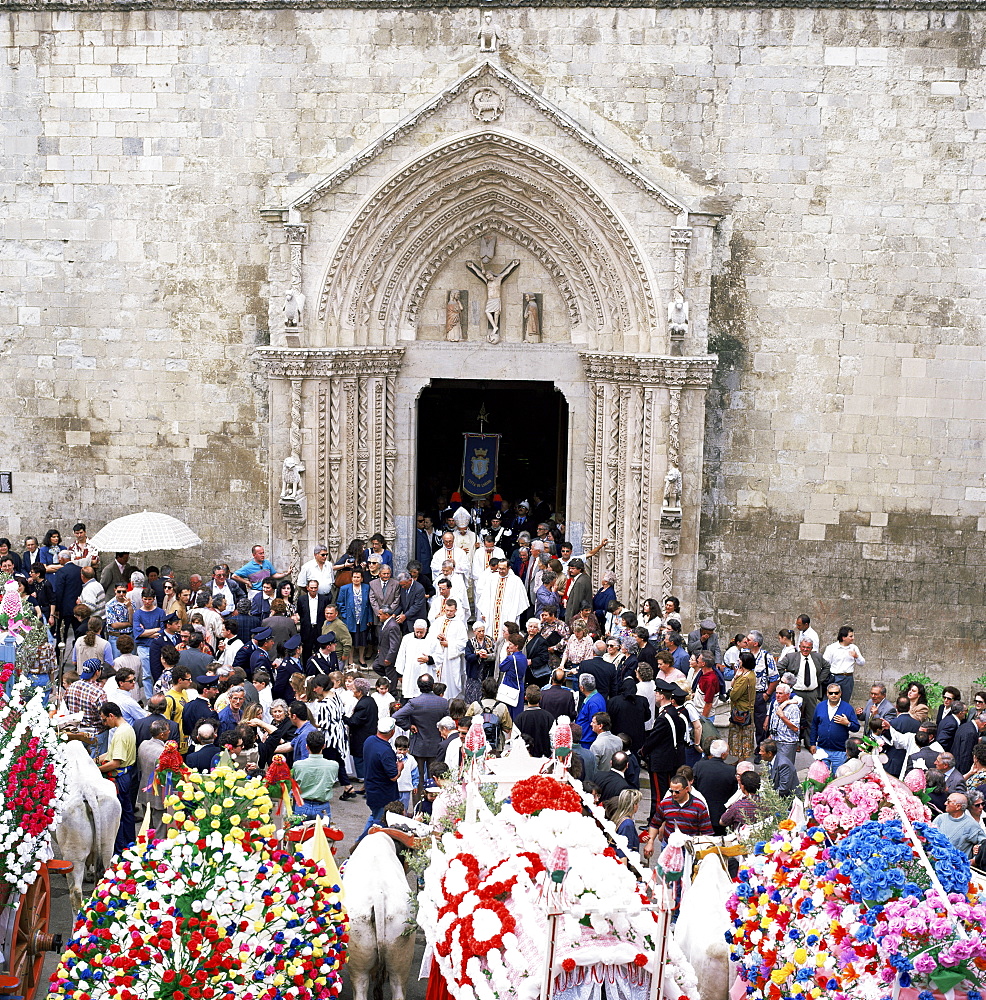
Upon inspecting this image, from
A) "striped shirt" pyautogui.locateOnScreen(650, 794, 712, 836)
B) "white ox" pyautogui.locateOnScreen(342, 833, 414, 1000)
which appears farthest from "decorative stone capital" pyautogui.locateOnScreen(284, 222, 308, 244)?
"white ox" pyautogui.locateOnScreen(342, 833, 414, 1000)

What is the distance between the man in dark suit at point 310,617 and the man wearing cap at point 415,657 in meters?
1.86

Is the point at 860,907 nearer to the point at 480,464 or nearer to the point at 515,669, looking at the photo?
the point at 515,669

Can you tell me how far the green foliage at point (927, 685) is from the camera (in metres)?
16.8

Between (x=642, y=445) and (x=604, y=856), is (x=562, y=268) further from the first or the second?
(x=604, y=856)

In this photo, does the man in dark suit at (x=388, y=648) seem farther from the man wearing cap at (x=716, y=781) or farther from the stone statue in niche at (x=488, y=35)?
the stone statue in niche at (x=488, y=35)

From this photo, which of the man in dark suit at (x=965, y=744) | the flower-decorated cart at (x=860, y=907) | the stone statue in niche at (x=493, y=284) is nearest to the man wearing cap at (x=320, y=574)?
the stone statue in niche at (x=493, y=284)

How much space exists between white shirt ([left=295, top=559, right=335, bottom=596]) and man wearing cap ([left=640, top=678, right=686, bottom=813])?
204 inches

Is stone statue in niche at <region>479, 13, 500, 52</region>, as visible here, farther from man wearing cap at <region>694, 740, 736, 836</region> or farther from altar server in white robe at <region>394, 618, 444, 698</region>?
man wearing cap at <region>694, 740, 736, 836</region>

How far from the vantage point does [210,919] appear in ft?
24.2

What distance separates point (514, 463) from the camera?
23891mm

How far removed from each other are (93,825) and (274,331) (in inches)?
309

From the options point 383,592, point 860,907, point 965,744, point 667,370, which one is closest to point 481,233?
point 667,370

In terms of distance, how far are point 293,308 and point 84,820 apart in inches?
312

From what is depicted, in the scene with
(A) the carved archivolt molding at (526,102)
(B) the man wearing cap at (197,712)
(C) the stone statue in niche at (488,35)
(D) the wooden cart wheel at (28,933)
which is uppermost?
(C) the stone statue in niche at (488,35)
